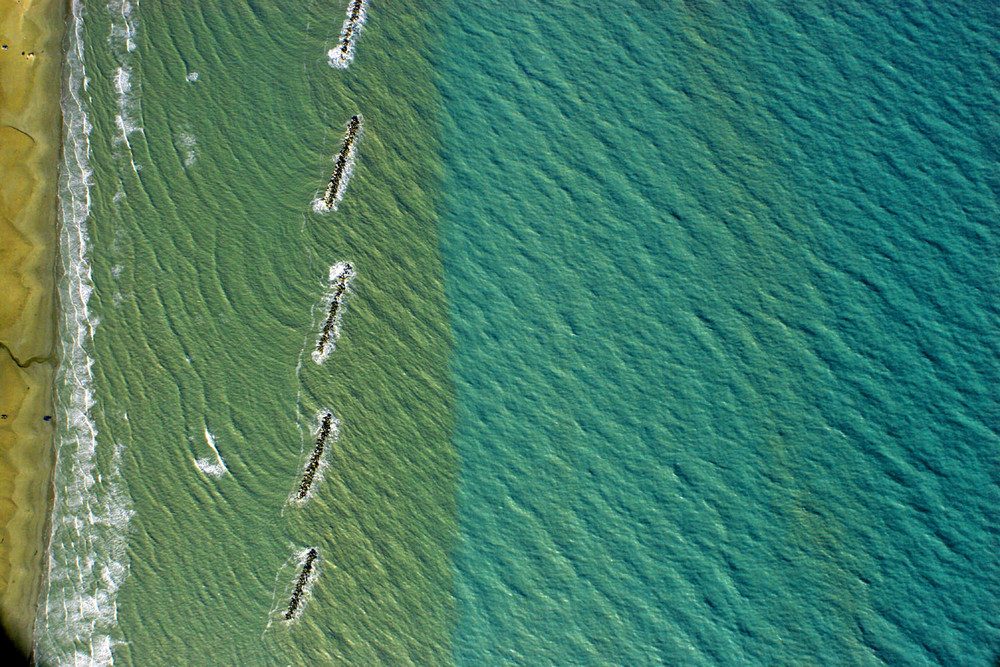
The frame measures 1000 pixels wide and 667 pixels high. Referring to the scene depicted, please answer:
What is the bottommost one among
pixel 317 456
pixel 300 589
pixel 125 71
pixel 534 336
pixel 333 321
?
pixel 300 589

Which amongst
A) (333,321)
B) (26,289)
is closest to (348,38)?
(333,321)

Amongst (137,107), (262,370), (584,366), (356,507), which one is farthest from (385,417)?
(137,107)

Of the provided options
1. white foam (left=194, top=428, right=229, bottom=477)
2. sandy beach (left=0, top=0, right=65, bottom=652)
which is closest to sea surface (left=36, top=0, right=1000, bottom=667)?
white foam (left=194, top=428, right=229, bottom=477)

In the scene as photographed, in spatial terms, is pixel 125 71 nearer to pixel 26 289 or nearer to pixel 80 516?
pixel 26 289

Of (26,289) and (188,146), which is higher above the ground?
(188,146)

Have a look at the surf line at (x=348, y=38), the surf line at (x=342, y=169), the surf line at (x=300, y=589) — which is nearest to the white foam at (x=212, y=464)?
the surf line at (x=300, y=589)

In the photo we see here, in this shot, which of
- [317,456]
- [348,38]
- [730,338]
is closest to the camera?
[730,338]

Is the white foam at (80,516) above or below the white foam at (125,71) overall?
below

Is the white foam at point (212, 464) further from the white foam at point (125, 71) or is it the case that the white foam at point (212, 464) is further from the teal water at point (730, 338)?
the white foam at point (125, 71)
